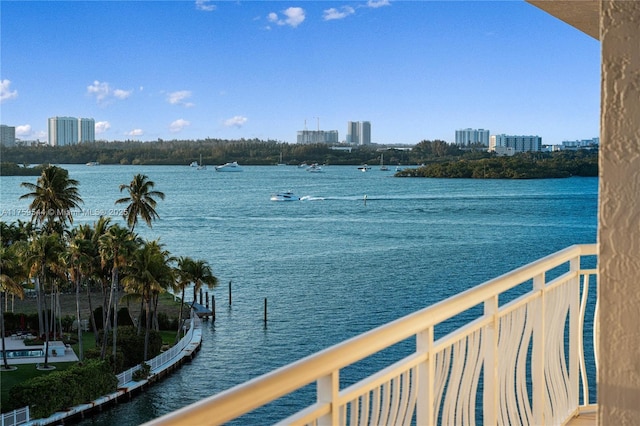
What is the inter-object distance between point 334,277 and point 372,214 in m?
28.8

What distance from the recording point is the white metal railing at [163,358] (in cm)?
3234

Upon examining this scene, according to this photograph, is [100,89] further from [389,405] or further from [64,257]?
[389,405]

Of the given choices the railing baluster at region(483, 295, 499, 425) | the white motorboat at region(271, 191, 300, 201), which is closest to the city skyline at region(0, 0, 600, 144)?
the white motorboat at region(271, 191, 300, 201)

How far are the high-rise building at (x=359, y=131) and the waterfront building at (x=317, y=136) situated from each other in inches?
85.0

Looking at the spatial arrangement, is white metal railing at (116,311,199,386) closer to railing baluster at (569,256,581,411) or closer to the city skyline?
railing baluster at (569,256,581,411)

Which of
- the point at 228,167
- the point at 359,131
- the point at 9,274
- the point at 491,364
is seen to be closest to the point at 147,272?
the point at 9,274

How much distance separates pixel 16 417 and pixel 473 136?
7582cm

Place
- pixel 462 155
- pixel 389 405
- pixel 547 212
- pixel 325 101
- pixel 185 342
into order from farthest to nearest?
1. pixel 462 155
2. pixel 325 101
3. pixel 547 212
4. pixel 185 342
5. pixel 389 405

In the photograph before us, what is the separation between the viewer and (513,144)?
95.4 m

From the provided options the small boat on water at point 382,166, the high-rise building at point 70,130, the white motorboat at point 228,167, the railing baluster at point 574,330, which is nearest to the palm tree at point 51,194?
the railing baluster at point 574,330

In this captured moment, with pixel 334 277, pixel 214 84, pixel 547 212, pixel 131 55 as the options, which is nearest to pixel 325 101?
pixel 214 84

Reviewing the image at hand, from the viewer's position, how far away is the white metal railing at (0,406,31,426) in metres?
25.7

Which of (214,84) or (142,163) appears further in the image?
(142,163)

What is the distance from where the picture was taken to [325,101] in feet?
331
